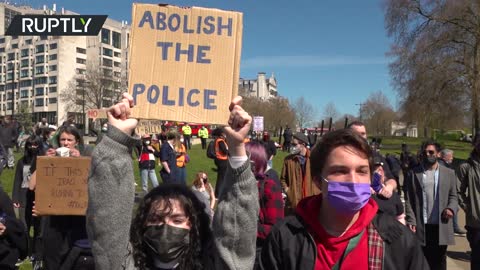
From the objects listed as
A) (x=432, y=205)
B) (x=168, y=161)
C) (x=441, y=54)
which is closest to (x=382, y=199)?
(x=432, y=205)

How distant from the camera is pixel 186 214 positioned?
8.58ft

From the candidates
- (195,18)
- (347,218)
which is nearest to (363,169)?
(347,218)

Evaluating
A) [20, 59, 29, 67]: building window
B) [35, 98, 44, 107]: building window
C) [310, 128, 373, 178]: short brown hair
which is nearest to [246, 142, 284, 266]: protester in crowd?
[310, 128, 373, 178]: short brown hair

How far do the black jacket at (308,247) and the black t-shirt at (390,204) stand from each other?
297cm

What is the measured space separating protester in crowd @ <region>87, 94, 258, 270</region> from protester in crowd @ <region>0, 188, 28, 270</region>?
144cm

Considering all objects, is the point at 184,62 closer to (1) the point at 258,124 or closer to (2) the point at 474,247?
(2) the point at 474,247

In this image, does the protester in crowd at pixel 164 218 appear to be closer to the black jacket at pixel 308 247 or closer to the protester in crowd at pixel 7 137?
the black jacket at pixel 308 247

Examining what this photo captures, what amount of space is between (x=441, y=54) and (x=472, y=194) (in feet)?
90.1

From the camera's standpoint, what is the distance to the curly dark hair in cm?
252

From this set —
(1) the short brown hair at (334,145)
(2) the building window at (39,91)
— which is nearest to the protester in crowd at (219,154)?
(1) the short brown hair at (334,145)

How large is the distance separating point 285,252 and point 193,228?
0.55 meters

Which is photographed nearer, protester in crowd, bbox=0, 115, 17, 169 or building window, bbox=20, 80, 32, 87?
protester in crowd, bbox=0, 115, 17, 169

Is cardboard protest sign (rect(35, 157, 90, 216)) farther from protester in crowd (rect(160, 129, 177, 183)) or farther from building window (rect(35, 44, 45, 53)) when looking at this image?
building window (rect(35, 44, 45, 53))

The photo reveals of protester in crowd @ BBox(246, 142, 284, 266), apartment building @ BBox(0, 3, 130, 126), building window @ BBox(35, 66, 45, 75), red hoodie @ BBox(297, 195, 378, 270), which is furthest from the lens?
building window @ BBox(35, 66, 45, 75)
